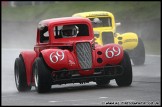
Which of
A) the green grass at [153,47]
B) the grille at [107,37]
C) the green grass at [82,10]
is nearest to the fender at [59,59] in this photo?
the grille at [107,37]

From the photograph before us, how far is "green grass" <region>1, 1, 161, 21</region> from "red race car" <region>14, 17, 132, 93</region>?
2105 centimetres

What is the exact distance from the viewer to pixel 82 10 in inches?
1864

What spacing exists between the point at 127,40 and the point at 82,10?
75.0 ft

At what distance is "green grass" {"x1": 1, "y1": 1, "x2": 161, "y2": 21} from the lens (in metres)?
40.5

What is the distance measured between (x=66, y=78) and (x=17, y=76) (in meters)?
1.86

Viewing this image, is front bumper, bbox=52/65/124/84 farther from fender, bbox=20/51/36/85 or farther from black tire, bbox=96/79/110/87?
fender, bbox=20/51/36/85

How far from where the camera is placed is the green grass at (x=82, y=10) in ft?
133

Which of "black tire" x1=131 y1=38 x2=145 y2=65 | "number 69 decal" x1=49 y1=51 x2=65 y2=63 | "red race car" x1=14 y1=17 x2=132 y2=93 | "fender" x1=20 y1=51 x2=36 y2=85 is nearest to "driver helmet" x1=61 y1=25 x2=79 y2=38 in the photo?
"red race car" x1=14 y1=17 x2=132 y2=93

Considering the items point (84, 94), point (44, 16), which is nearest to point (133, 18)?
point (44, 16)

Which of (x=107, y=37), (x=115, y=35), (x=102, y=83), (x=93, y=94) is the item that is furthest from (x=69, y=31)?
(x=115, y=35)

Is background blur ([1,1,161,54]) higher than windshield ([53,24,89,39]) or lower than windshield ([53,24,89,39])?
higher

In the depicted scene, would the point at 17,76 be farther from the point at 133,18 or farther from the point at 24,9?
the point at 24,9

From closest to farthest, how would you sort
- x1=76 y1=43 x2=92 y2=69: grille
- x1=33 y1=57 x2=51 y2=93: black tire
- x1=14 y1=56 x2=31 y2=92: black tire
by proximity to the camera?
x1=33 y1=57 x2=51 y2=93: black tire → x1=76 y1=43 x2=92 y2=69: grille → x1=14 y1=56 x2=31 y2=92: black tire

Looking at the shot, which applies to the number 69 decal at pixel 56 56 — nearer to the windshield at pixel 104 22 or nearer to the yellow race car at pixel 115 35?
the yellow race car at pixel 115 35
